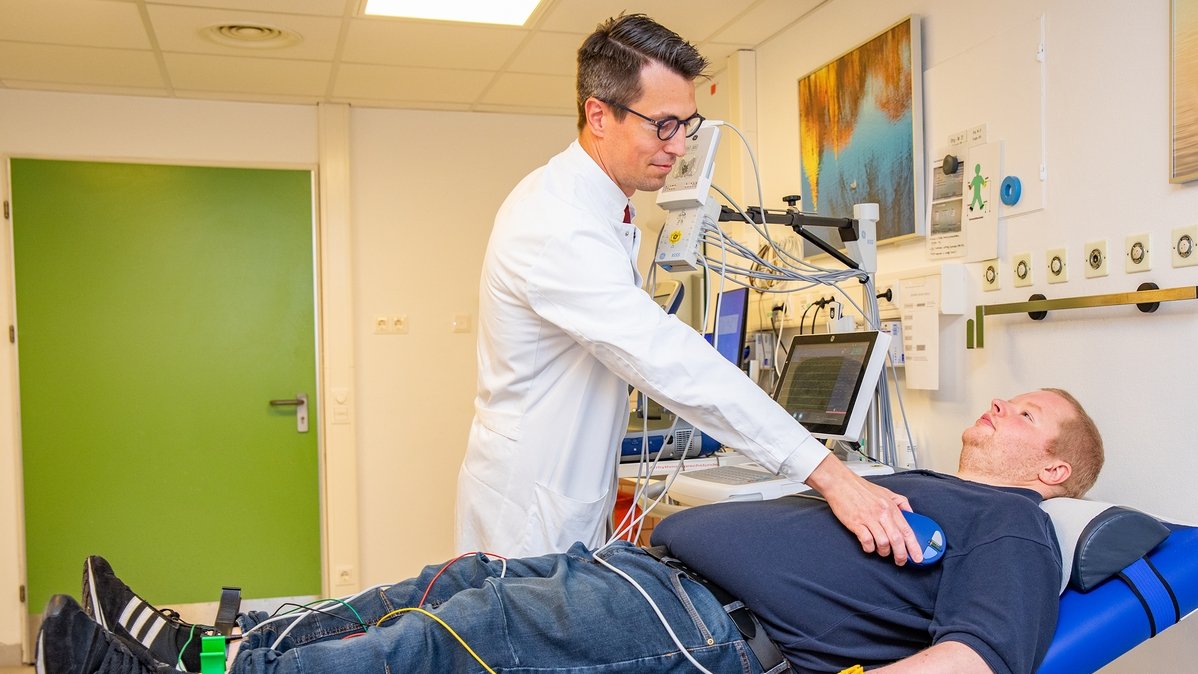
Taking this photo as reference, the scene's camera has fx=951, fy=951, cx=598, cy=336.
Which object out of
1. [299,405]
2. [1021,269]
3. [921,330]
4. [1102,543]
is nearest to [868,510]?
[1102,543]

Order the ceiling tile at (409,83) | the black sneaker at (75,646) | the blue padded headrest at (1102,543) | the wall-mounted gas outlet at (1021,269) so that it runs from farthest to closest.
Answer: the ceiling tile at (409,83) < the wall-mounted gas outlet at (1021,269) < the blue padded headrest at (1102,543) < the black sneaker at (75,646)

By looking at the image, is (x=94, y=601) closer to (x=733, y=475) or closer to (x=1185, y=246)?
(x=733, y=475)

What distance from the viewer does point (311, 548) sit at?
4070 millimetres

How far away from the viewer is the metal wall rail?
1.76m

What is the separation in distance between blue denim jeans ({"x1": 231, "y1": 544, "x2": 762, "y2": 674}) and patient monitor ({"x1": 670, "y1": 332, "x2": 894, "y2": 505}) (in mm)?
720

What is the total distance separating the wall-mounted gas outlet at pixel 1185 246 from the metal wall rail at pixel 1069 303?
6cm

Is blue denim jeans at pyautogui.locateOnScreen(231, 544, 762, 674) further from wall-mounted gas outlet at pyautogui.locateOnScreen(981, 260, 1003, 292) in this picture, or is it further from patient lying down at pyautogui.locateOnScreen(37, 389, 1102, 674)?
wall-mounted gas outlet at pyautogui.locateOnScreen(981, 260, 1003, 292)

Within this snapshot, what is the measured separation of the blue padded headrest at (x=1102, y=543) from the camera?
54.7 inches

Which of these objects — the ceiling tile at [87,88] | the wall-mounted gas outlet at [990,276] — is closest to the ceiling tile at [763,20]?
the wall-mounted gas outlet at [990,276]

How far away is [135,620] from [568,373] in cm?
79

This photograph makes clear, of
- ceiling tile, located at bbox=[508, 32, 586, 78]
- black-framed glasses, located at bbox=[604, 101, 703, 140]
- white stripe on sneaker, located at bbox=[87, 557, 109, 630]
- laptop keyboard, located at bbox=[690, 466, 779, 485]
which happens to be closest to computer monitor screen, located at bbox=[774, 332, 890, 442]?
laptop keyboard, located at bbox=[690, 466, 779, 485]

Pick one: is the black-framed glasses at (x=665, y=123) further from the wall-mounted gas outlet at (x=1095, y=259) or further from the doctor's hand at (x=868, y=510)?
the wall-mounted gas outlet at (x=1095, y=259)

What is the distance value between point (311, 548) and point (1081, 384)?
3.14 m

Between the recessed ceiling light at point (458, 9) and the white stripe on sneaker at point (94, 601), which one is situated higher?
the recessed ceiling light at point (458, 9)
